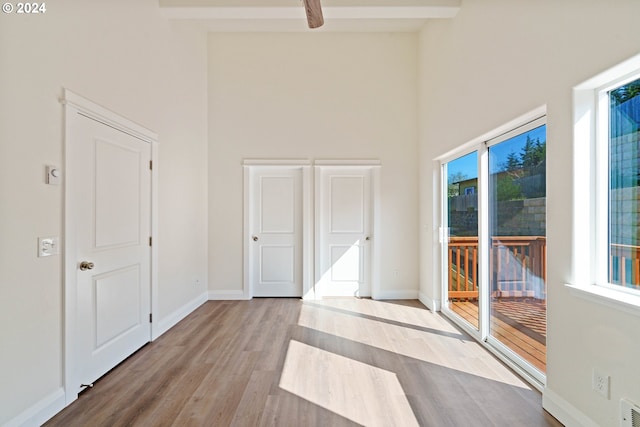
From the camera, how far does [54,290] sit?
2027mm

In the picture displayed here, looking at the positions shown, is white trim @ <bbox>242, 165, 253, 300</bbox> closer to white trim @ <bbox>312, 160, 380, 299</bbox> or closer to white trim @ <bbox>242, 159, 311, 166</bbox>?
white trim @ <bbox>242, 159, 311, 166</bbox>

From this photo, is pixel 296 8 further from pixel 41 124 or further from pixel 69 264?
pixel 69 264

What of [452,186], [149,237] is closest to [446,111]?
[452,186]

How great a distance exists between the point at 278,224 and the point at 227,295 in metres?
1.31

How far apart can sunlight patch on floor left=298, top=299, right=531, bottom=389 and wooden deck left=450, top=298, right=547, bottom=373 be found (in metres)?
0.20

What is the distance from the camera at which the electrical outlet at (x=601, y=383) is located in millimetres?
1621

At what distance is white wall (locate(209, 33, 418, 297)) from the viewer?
4656 mm

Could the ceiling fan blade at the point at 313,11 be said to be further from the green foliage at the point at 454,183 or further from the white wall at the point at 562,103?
the green foliage at the point at 454,183

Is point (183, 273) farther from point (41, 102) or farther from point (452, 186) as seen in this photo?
point (452, 186)

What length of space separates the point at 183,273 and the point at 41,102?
2.46 meters

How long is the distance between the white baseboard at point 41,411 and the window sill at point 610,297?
327 centimetres

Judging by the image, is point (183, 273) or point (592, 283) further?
point (183, 273)

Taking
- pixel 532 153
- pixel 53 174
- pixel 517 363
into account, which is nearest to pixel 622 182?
pixel 532 153

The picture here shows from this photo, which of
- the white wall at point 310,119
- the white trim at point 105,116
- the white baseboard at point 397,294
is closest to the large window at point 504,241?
the white baseboard at point 397,294
